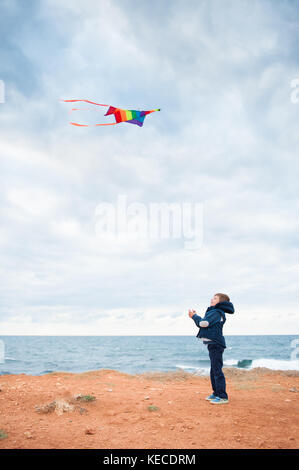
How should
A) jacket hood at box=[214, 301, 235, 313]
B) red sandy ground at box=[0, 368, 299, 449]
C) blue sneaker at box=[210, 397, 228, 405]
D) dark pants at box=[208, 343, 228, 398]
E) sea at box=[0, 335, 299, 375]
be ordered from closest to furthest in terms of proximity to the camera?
1. red sandy ground at box=[0, 368, 299, 449]
2. blue sneaker at box=[210, 397, 228, 405]
3. dark pants at box=[208, 343, 228, 398]
4. jacket hood at box=[214, 301, 235, 313]
5. sea at box=[0, 335, 299, 375]

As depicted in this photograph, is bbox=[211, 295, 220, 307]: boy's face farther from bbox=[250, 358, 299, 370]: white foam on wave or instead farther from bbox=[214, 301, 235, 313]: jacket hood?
bbox=[250, 358, 299, 370]: white foam on wave

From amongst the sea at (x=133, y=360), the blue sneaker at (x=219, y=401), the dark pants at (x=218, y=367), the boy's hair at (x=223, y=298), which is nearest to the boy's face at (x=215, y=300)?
the boy's hair at (x=223, y=298)

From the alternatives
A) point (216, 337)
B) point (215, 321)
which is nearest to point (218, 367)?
point (216, 337)

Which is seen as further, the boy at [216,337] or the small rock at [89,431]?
the boy at [216,337]

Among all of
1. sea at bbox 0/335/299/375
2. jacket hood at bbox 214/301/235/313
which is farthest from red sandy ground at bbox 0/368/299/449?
sea at bbox 0/335/299/375

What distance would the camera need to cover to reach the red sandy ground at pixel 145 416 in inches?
184

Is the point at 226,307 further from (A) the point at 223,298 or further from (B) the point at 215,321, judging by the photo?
(B) the point at 215,321

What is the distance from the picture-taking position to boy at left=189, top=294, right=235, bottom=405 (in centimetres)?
694

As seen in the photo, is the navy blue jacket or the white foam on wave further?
the white foam on wave

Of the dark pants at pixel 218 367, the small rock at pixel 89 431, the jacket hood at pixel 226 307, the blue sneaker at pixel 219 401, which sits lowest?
the blue sneaker at pixel 219 401

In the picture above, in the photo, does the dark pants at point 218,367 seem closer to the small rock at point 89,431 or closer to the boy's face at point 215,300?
the boy's face at point 215,300

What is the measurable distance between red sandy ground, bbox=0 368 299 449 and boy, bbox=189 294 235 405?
0.33 meters
